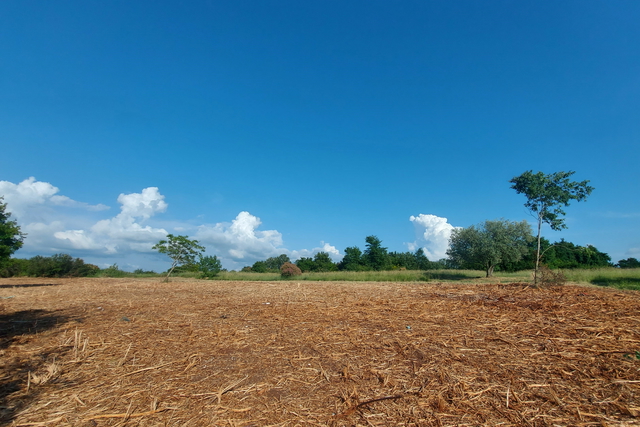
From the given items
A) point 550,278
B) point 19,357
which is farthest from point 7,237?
point 550,278

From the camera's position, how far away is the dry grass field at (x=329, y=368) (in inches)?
105

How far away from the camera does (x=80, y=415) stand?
107 inches

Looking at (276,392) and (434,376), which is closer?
(276,392)

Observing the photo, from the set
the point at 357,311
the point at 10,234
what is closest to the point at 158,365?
the point at 357,311

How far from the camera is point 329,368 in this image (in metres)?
3.56

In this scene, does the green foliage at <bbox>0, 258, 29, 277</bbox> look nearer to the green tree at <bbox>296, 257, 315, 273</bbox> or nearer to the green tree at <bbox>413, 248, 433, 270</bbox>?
the green tree at <bbox>296, 257, 315, 273</bbox>

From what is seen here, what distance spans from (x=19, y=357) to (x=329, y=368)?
416 cm

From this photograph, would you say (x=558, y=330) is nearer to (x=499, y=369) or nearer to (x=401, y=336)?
(x=499, y=369)

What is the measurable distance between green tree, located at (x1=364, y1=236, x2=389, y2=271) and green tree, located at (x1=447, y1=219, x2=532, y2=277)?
2251cm

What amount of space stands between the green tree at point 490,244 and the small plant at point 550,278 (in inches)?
571

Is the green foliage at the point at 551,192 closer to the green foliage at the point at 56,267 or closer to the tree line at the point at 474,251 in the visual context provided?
the tree line at the point at 474,251

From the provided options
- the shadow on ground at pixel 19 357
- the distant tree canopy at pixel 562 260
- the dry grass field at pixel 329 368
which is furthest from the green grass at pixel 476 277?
the shadow on ground at pixel 19 357

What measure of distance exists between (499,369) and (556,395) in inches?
23.0

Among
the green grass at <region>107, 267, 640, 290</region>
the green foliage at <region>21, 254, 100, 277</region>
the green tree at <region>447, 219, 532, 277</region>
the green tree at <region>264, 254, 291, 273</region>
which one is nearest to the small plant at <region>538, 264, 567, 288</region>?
the green grass at <region>107, 267, 640, 290</region>
